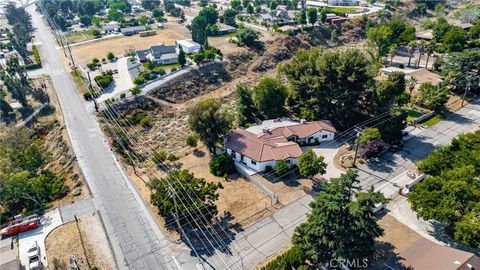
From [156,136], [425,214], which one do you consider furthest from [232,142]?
[425,214]

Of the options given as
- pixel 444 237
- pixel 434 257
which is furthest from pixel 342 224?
pixel 444 237

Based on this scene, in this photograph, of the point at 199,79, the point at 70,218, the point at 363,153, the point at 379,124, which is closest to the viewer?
the point at 70,218

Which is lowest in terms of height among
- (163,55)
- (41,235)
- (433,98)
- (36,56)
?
(41,235)

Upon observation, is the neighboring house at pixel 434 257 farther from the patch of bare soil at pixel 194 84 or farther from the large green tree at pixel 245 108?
the patch of bare soil at pixel 194 84

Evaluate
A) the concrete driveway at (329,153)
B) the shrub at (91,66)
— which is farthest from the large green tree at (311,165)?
the shrub at (91,66)

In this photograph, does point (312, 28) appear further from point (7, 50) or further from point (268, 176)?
point (7, 50)

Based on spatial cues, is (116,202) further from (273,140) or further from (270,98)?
(270,98)

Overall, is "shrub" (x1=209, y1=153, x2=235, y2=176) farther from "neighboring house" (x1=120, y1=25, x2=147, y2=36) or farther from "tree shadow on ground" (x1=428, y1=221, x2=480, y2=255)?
"neighboring house" (x1=120, y1=25, x2=147, y2=36)
